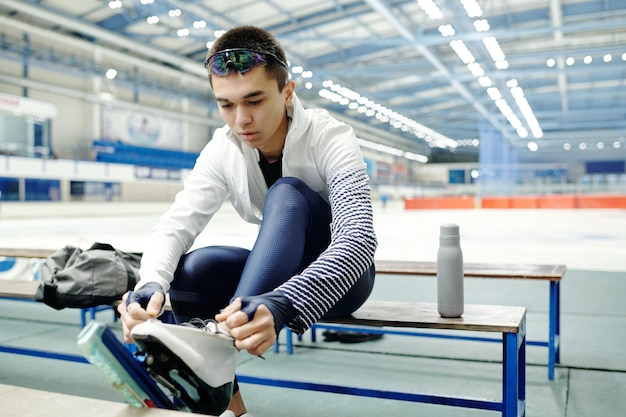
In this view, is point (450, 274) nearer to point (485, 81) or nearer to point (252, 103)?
point (252, 103)

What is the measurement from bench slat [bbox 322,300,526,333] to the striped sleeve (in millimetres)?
189

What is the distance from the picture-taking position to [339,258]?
3.92ft

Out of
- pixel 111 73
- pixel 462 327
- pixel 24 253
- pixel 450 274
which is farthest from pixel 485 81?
pixel 462 327

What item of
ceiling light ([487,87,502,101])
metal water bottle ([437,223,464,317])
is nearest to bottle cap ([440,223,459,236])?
metal water bottle ([437,223,464,317])

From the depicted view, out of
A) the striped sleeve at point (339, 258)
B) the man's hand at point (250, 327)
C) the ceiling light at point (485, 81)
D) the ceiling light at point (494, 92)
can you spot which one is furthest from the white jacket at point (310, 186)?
the ceiling light at point (494, 92)

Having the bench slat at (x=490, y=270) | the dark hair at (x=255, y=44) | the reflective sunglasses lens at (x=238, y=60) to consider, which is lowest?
the bench slat at (x=490, y=270)

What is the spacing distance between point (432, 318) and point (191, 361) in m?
0.68

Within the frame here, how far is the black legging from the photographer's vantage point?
48.5 inches

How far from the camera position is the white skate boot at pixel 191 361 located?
90 centimetres

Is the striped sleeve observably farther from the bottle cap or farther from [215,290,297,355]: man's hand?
the bottle cap

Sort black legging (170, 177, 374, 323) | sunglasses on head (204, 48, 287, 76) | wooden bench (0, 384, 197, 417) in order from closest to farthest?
wooden bench (0, 384, 197, 417), black legging (170, 177, 374, 323), sunglasses on head (204, 48, 287, 76)

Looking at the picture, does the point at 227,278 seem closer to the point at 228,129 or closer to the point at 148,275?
the point at 148,275

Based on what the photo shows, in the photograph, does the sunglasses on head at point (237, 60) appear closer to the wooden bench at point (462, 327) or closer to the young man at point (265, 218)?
the young man at point (265, 218)

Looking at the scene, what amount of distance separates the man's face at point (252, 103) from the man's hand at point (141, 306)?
0.44 metres
